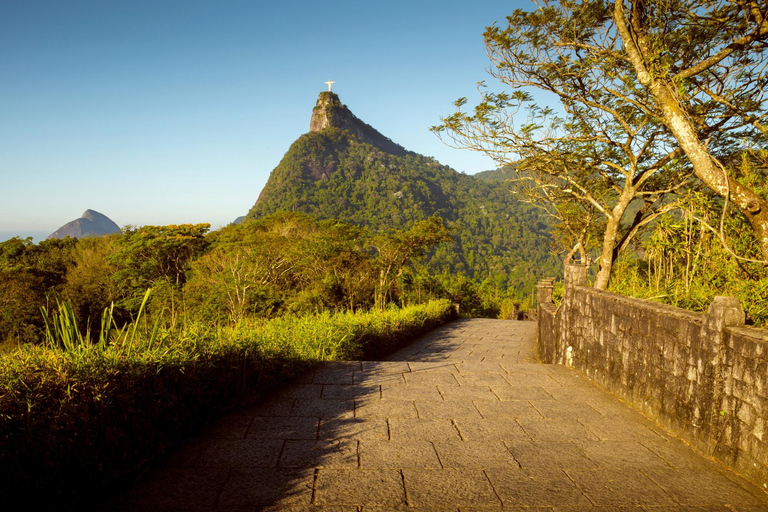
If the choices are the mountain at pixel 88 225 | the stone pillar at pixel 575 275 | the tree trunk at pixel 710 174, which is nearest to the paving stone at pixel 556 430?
the stone pillar at pixel 575 275

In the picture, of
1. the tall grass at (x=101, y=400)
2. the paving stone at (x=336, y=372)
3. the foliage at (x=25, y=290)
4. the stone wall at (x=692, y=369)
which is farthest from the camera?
the foliage at (x=25, y=290)

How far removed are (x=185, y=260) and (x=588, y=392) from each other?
21.4 meters

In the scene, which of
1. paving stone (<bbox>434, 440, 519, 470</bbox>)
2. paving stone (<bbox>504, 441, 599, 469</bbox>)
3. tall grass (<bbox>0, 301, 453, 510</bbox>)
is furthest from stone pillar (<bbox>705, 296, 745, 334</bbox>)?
tall grass (<bbox>0, 301, 453, 510</bbox>)

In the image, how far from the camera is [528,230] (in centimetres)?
5941

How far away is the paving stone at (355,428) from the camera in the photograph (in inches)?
122

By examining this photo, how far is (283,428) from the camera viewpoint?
3248 millimetres

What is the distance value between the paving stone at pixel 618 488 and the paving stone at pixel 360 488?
102 centimetres

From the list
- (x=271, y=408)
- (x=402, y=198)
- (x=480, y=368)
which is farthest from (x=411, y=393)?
(x=402, y=198)

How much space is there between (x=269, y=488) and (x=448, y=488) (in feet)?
3.11

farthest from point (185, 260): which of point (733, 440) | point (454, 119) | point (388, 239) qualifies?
point (733, 440)

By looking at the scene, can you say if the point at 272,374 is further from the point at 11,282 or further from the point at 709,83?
the point at 11,282

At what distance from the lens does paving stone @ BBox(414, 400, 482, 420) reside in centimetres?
357

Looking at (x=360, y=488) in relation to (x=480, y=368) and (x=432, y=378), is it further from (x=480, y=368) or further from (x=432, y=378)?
(x=480, y=368)

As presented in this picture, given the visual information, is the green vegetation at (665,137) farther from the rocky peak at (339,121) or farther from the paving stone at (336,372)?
the rocky peak at (339,121)
